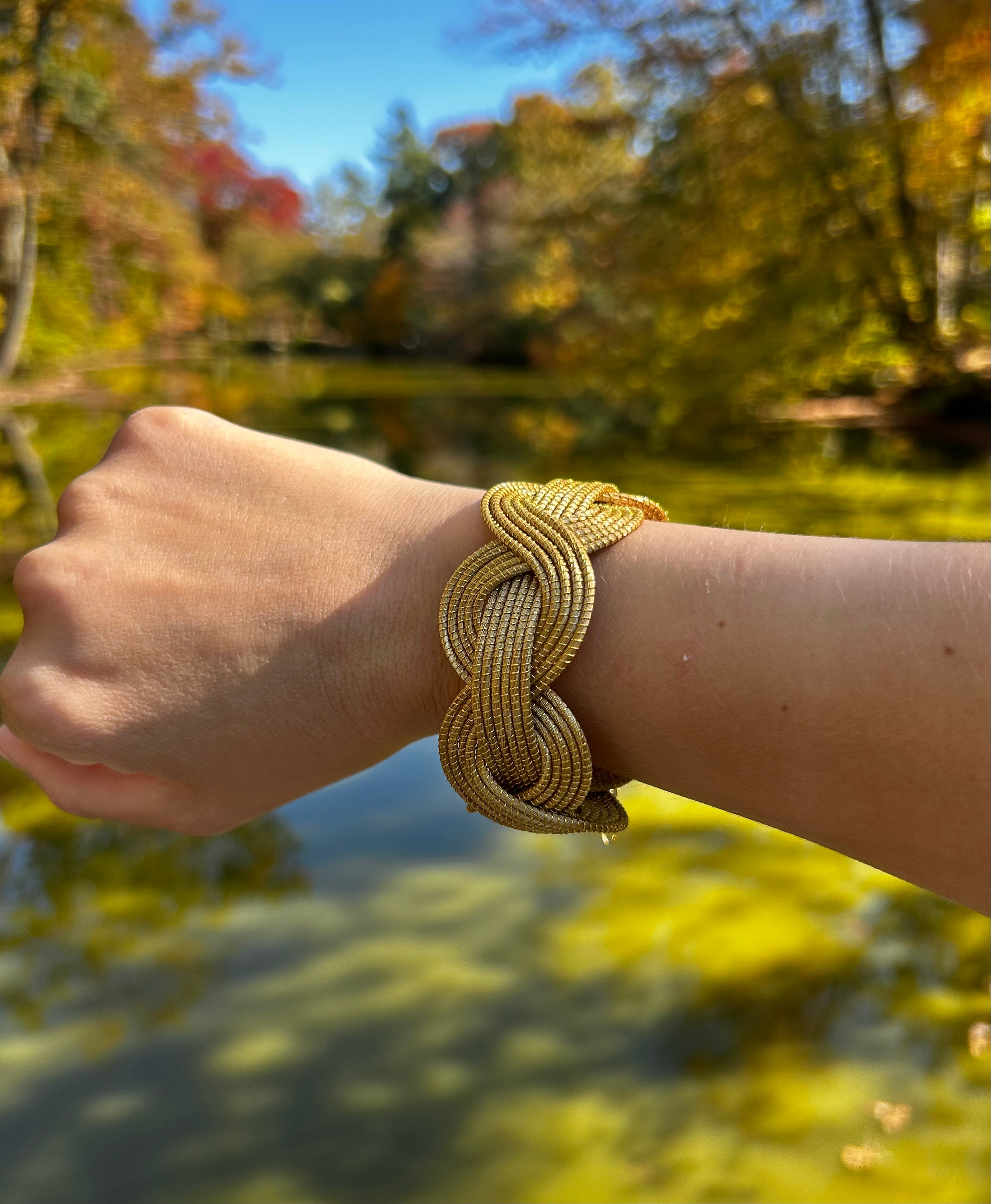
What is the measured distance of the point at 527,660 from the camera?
77 cm

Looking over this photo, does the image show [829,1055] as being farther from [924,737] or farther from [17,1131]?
[17,1131]

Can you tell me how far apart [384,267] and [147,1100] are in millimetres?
35807

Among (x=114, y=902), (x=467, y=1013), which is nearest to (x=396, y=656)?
(x=467, y=1013)

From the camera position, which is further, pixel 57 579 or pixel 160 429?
pixel 160 429

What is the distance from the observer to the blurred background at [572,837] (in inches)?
46.1

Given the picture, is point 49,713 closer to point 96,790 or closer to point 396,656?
point 96,790

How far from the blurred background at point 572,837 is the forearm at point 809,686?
38cm

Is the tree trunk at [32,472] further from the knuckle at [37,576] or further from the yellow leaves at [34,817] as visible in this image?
Answer: the knuckle at [37,576]

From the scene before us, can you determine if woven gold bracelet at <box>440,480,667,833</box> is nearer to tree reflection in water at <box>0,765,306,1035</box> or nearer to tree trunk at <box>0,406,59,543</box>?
tree reflection in water at <box>0,765,306,1035</box>

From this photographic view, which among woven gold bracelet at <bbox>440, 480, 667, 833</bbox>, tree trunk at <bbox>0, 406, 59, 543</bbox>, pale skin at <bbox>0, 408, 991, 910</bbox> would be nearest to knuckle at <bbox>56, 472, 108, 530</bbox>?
pale skin at <bbox>0, 408, 991, 910</bbox>

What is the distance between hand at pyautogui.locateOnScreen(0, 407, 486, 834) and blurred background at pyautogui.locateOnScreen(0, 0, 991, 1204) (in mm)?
464

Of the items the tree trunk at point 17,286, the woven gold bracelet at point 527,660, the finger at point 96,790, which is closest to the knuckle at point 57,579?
the finger at point 96,790

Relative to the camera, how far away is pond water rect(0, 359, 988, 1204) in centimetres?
112

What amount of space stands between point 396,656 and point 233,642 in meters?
0.18
